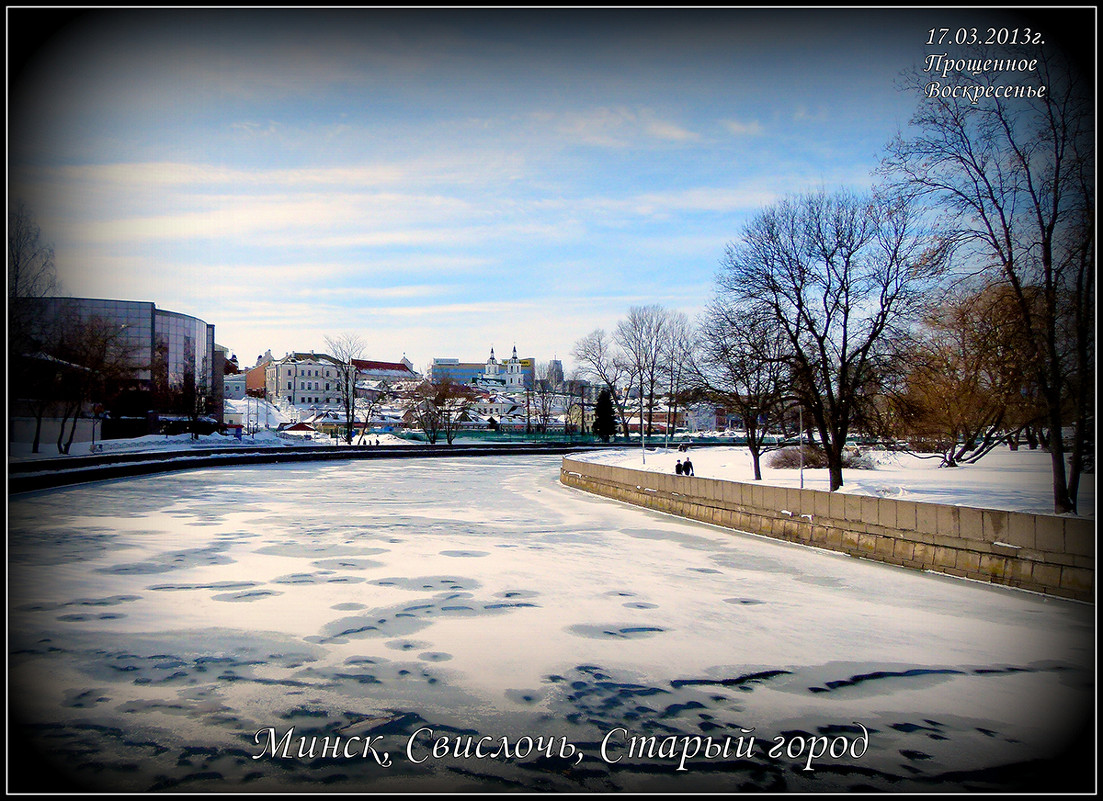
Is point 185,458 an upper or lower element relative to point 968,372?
lower

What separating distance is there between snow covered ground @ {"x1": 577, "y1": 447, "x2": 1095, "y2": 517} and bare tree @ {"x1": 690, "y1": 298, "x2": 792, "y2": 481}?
332 cm

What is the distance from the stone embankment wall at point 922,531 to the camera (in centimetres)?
1015

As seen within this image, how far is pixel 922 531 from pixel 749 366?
15.7 m

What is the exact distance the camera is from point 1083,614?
30.3ft

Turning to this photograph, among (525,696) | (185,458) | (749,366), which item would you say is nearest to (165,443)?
(185,458)

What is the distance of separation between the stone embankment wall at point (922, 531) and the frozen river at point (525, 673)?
1.42ft

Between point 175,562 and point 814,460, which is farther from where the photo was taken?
point 814,460

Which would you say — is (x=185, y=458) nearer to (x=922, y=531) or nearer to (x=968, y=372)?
(x=922, y=531)

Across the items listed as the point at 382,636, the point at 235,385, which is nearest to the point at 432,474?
the point at 382,636

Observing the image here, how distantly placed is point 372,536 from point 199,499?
34.3 feet

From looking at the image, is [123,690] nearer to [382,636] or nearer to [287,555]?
[382,636]

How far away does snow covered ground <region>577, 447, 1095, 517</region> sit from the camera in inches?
746

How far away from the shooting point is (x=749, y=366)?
92.7 feet

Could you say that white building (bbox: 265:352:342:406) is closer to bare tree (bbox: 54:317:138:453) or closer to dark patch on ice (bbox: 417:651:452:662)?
bare tree (bbox: 54:317:138:453)
